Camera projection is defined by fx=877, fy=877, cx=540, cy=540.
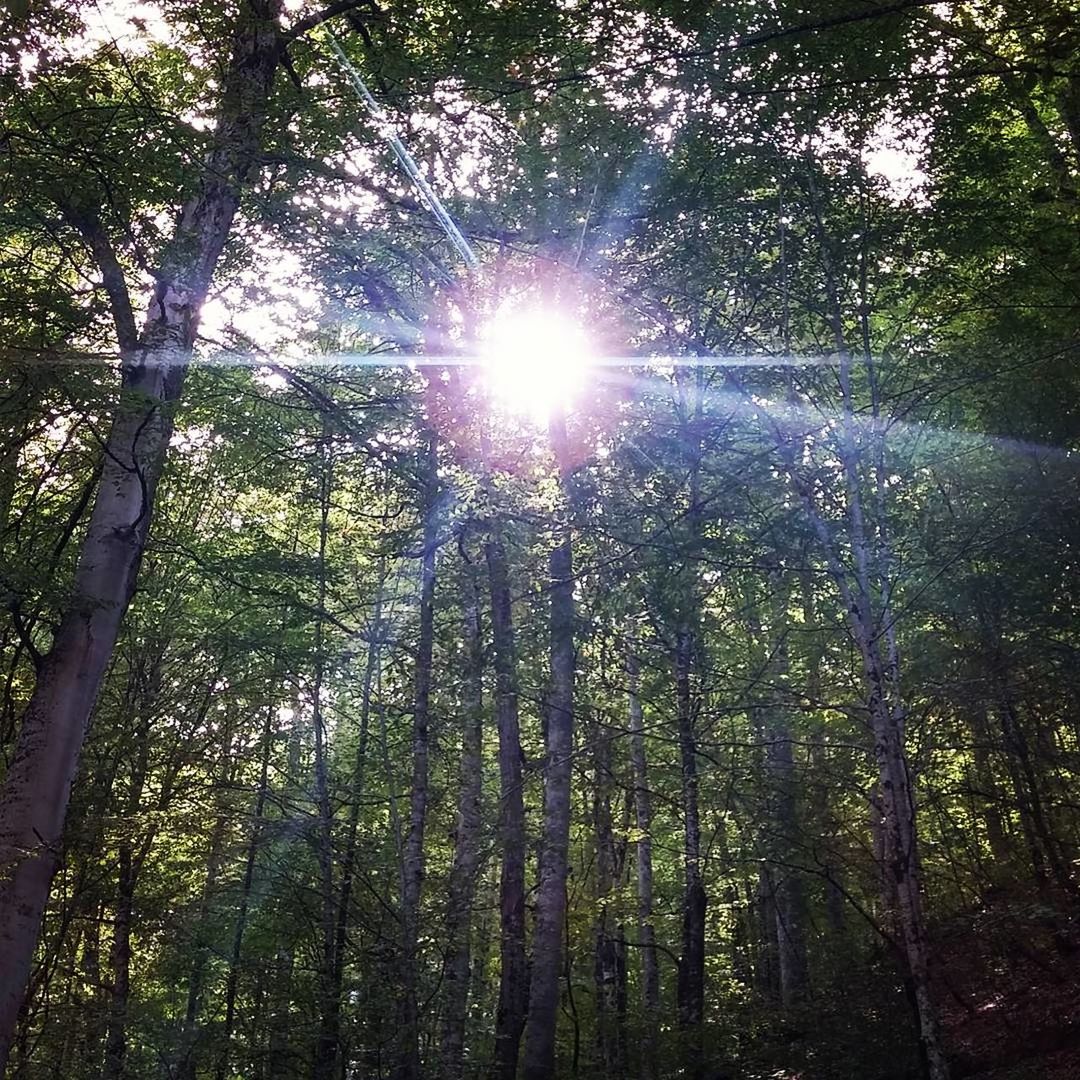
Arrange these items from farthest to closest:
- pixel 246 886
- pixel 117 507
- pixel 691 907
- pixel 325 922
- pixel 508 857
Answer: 1. pixel 246 886
2. pixel 508 857
3. pixel 691 907
4. pixel 325 922
5. pixel 117 507

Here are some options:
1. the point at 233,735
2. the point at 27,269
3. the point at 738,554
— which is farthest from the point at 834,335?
the point at 233,735

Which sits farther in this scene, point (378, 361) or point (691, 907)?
point (691, 907)

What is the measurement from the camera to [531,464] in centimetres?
823

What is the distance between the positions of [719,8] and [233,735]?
10342mm

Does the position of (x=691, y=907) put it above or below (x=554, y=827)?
below

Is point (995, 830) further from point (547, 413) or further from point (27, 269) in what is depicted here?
point (27, 269)

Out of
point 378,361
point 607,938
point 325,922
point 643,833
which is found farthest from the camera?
point 643,833

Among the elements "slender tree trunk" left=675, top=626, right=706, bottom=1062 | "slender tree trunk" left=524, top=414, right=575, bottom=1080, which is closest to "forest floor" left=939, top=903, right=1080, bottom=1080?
"slender tree trunk" left=675, top=626, right=706, bottom=1062

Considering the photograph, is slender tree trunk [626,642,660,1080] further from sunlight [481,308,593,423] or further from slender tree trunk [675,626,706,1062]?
sunlight [481,308,593,423]

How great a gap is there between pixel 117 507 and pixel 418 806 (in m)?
4.10

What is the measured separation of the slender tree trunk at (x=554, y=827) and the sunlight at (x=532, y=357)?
1.69ft

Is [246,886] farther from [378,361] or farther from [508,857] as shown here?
[378,361]

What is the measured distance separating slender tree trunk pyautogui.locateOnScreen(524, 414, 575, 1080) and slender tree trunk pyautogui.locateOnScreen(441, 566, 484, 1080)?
0.67 meters

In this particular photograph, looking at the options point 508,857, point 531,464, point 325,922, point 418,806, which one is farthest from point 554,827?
point 531,464
